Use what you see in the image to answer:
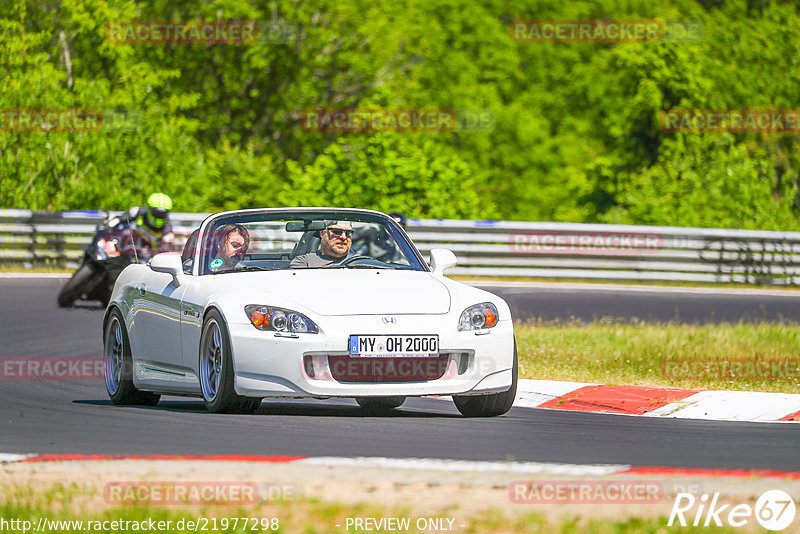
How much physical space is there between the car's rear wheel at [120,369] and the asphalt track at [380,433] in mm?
138

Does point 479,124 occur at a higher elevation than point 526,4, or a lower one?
lower

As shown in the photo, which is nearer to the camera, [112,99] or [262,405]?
→ [262,405]

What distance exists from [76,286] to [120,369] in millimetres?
8519

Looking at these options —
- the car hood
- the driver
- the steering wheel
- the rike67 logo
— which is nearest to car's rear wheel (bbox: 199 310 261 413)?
the car hood

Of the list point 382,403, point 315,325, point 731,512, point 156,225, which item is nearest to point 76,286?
point 156,225

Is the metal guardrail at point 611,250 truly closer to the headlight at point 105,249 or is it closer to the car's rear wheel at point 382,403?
the headlight at point 105,249

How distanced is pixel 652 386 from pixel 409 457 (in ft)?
16.0

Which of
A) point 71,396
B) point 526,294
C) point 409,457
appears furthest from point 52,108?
point 409,457

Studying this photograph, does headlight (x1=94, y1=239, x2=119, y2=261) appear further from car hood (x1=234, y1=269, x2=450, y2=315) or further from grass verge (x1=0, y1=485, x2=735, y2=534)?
grass verge (x1=0, y1=485, x2=735, y2=534)

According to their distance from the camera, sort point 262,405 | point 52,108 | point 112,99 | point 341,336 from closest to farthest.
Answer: point 341,336, point 262,405, point 52,108, point 112,99

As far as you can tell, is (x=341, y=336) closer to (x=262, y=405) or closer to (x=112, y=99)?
(x=262, y=405)

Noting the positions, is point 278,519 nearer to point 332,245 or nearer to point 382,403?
point 332,245

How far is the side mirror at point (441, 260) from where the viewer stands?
36.7ft

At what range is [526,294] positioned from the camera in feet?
78.5
